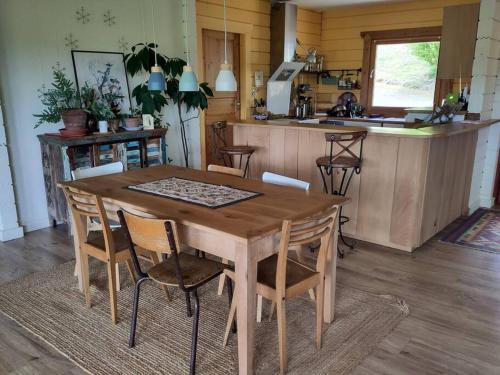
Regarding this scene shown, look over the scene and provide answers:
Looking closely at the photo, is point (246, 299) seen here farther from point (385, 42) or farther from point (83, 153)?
point (385, 42)

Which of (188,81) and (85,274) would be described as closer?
(85,274)

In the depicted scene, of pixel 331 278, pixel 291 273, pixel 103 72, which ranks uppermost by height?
pixel 103 72

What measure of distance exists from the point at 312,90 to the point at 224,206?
541 cm

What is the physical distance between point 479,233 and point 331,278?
233 cm

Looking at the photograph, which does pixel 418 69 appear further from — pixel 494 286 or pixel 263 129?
pixel 494 286

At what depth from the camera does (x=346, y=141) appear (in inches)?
142

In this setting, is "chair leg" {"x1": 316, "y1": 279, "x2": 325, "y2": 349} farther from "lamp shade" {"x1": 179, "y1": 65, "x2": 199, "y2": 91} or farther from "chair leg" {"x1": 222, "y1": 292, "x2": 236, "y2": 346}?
"lamp shade" {"x1": 179, "y1": 65, "x2": 199, "y2": 91}

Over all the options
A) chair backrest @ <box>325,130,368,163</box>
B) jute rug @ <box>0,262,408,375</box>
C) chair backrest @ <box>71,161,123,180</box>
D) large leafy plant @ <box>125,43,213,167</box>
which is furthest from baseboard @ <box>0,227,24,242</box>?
chair backrest @ <box>325,130,368,163</box>

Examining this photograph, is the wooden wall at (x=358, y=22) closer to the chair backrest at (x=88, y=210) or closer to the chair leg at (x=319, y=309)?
the chair leg at (x=319, y=309)

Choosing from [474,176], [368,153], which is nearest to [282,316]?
[368,153]

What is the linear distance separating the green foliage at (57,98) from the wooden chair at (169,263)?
2240 mm

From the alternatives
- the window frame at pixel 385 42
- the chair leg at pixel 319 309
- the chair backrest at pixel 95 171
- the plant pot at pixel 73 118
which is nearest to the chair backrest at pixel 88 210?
the chair backrest at pixel 95 171

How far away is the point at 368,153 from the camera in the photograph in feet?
11.8

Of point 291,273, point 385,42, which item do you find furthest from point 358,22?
point 291,273
